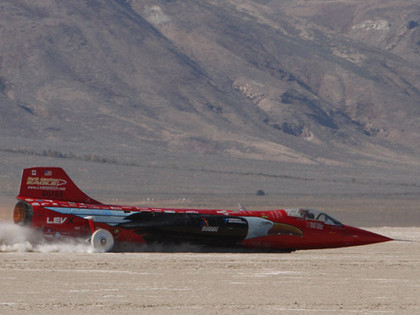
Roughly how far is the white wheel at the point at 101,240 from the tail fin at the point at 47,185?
5.84 ft

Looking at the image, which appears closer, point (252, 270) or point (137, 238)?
point (252, 270)

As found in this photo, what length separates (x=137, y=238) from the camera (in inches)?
→ 1196

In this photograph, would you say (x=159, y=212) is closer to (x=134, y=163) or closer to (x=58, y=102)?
(x=134, y=163)

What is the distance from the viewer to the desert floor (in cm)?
1869

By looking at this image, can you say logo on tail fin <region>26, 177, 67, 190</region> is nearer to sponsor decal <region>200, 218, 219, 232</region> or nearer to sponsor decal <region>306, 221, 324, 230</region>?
sponsor decal <region>200, 218, 219, 232</region>

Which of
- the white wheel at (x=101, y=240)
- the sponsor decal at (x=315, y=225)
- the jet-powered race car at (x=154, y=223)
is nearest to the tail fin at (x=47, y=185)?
the jet-powered race car at (x=154, y=223)

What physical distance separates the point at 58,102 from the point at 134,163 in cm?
4986

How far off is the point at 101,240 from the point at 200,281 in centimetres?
780

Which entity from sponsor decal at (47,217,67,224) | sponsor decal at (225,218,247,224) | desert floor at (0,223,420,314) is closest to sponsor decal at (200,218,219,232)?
sponsor decal at (225,218,247,224)

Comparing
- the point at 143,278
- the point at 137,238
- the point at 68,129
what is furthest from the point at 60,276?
the point at 68,129

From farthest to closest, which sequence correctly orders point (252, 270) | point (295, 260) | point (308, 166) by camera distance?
point (308, 166)
point (295, 260)
point (252, 270)

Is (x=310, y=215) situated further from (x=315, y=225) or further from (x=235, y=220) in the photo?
(x=235, y=220)

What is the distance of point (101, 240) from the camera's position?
98.2 ft

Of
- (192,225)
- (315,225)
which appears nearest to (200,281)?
(192,225)
